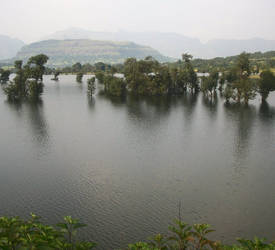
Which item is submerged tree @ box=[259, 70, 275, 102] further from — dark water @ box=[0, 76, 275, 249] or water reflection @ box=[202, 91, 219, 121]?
dark water @ box=[0, 76, 275, 249]

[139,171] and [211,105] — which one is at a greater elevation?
[211,105]

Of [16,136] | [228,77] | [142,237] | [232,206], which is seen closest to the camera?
[142,237]

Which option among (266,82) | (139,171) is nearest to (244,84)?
(266,82)

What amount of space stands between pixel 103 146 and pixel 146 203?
23613mm

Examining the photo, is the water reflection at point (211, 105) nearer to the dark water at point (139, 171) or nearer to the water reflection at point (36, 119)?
the dark water at point (139, 171)

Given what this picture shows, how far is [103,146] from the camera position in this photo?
56594mm

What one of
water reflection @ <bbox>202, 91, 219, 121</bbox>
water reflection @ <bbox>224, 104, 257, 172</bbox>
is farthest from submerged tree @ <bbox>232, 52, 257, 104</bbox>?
water reflection @ <bbox>202, 91, 219, 121</bbox>

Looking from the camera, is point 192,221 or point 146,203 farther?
point 146,203

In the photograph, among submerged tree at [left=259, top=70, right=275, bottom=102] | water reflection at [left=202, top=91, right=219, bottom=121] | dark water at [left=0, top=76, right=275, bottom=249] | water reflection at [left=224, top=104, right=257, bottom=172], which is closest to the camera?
dark water at [left=0, top=76, right=275, bottom=249]

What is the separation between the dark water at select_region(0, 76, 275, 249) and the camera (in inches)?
1250

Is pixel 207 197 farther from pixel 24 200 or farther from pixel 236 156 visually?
pixel 24 200

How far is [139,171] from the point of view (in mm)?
44625

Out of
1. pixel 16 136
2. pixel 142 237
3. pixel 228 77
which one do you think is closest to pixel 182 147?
pixel 142 237

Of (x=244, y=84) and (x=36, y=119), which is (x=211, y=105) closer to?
(x=244, y=84)
